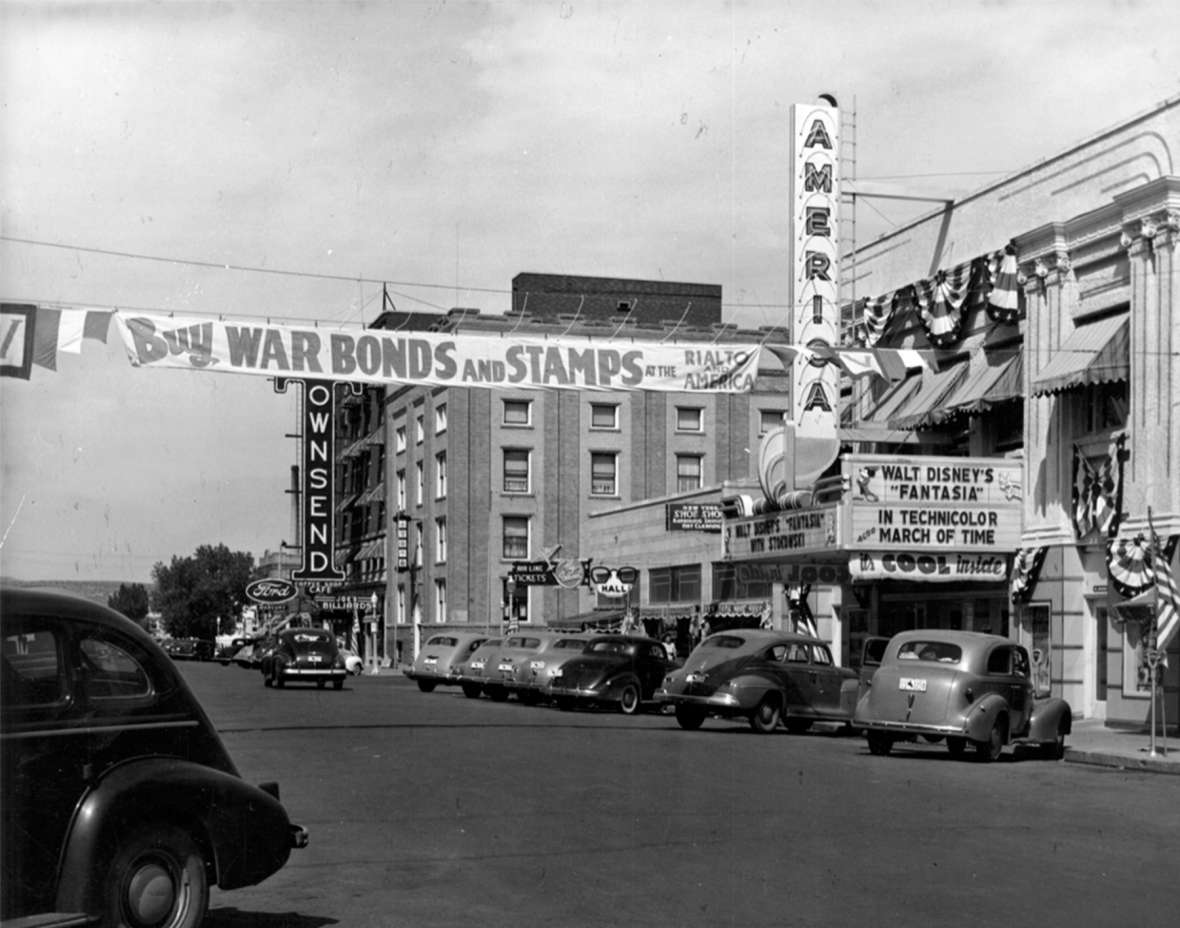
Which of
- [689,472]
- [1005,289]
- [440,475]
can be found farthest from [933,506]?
[440,475]

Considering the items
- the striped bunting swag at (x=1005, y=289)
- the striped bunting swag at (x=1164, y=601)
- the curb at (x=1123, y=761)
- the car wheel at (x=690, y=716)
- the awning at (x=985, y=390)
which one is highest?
the striped bunting swag at (x=1005, y=289)

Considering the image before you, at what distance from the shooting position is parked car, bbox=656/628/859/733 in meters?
26.3

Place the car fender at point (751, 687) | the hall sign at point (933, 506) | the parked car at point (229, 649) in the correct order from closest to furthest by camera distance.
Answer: the car fender at point (751, 687)
the hall sign at point (933, 506)
the parked car at point (229, 649)

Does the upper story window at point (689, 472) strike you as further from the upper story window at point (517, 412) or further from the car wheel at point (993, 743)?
the car wheel at point (993, 743)

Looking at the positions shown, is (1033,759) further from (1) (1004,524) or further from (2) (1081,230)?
(2) (1081,230)

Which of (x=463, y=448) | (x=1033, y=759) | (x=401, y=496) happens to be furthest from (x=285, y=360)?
(x=401, y=496)

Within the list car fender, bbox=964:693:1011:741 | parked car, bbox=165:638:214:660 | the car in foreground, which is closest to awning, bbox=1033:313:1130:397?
the car in foreground

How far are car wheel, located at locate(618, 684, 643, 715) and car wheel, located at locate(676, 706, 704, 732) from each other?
5.62m

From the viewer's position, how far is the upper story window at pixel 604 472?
67375 mm

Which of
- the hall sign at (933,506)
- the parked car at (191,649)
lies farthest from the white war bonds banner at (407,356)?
the parked car at (191,649)

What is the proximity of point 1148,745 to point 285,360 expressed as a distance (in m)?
13.3

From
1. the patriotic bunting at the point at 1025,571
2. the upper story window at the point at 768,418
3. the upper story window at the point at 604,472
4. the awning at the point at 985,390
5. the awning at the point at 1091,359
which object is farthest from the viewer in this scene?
the upper story window at the point at 768,418

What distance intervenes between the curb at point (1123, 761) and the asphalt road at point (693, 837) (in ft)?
1.08

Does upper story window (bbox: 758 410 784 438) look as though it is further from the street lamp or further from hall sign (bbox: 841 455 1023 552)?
hall sign (bbox: 841 455 1023 552)
